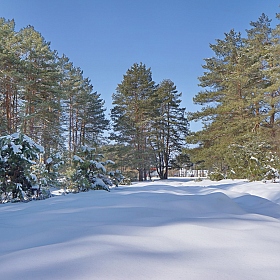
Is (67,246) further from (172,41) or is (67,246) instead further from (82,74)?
(82,74)

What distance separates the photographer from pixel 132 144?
1625cm

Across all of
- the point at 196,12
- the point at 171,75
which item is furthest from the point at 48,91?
the point at 171,75

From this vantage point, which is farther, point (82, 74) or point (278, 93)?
point (82, 74)

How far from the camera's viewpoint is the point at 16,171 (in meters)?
3.88

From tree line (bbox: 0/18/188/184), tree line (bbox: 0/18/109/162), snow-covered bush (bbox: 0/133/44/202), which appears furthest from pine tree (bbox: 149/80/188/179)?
snow-covered bush (bbox: 0/133/44/202)

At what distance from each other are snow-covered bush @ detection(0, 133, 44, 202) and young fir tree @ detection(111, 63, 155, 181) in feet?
38.5

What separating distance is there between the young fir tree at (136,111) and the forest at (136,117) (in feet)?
0.24

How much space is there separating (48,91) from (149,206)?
11438 millimetres

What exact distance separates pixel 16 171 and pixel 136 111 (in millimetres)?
12689

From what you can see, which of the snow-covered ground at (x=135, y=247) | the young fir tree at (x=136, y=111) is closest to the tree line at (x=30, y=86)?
the young fir tree at (x=136, y=111)

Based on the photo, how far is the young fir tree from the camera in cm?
1590

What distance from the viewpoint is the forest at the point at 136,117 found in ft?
16.9

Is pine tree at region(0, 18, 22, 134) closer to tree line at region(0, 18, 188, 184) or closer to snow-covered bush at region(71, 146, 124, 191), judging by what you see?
tree line at region(0, 18, 188, 184)

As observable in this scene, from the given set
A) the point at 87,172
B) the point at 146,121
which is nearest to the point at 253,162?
the point at 87,172
